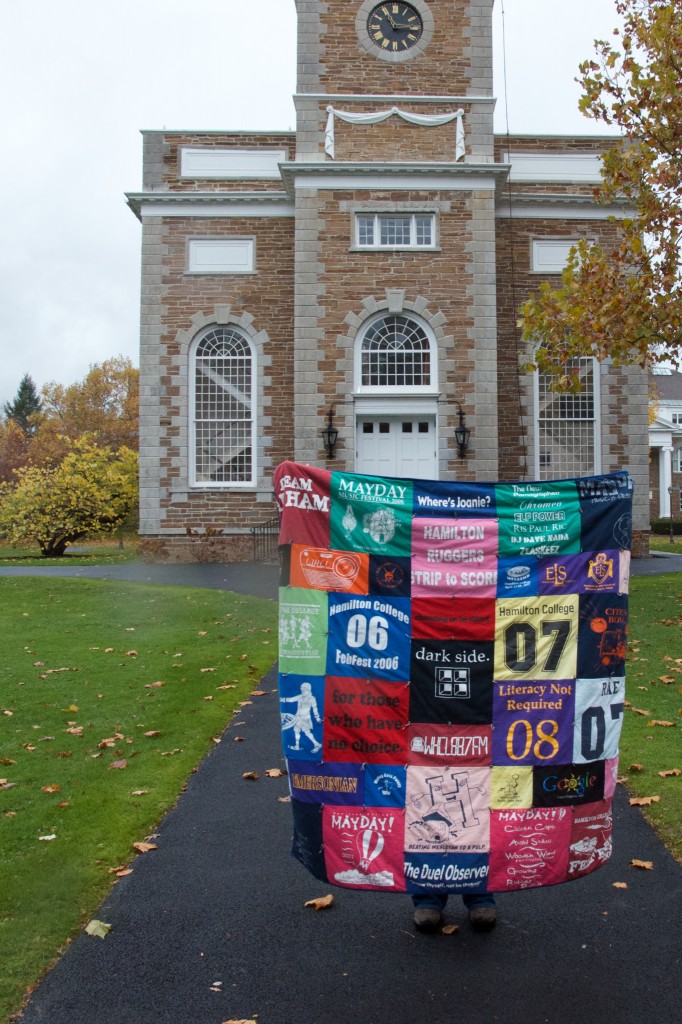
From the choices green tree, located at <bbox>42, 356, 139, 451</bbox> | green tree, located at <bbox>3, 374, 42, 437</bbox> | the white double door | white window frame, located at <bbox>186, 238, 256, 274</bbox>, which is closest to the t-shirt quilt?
the white double door

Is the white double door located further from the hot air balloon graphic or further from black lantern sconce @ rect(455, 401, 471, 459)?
the hot air balloon graphic

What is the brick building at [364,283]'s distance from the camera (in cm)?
1983

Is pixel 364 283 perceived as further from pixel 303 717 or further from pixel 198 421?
pixel 303 717

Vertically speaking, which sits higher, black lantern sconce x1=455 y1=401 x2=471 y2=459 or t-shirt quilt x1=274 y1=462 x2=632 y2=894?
black lantern sconce x1=455 y1=401 x2=471 y2=459

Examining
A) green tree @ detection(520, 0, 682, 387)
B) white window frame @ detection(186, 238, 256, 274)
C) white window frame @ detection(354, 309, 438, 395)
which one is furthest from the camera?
white window frame @ detection(186, 238, 256, 274)

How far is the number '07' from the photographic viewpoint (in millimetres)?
3863

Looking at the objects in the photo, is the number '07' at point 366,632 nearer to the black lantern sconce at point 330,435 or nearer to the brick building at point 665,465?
the black lantern sconce at point 330,435

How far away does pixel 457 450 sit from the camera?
1980 centimetres

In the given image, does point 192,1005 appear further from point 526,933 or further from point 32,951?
point 526,933

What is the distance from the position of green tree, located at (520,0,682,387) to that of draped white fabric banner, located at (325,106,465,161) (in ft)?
25.1

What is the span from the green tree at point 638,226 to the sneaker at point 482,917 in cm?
919

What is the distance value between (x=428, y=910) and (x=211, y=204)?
20.0m

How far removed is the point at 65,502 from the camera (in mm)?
25844

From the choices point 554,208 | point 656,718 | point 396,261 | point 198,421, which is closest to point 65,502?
point 198,421
